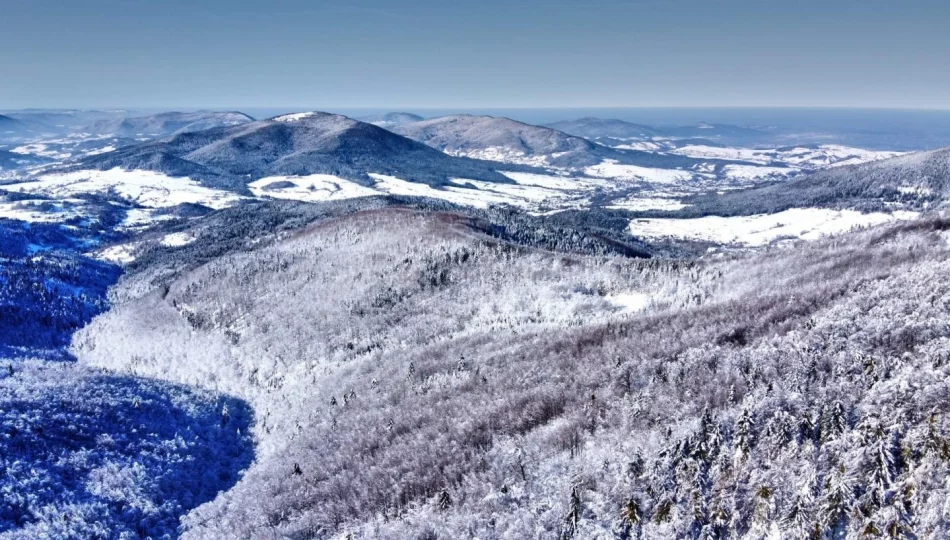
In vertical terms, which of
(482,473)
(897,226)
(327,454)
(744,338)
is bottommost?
(327,454)

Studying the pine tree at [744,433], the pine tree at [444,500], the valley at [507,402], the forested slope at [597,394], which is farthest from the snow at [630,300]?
the pine tree at [444,500]

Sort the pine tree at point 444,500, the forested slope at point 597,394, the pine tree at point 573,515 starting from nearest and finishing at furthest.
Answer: the forested slope at point 597,394
the pine tree at point 573,515
the pine tree at point 444,500

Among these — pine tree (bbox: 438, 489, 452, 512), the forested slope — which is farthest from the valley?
pine tree (bbox: 438, 489, 452, 512)

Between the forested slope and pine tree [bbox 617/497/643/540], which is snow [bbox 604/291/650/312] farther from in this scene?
pine tree [bbox 617/497/643/540]

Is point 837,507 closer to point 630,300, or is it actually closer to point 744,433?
point 744,433

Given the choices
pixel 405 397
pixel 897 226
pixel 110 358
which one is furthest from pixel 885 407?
pixel 110 358

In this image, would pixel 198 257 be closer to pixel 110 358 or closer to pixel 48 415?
pixel 110 358

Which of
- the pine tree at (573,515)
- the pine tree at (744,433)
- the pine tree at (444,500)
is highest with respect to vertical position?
the pine tree at (744,433)

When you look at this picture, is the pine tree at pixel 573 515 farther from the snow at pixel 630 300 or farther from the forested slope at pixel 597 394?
the snow at pixel 630 300
